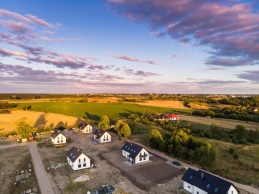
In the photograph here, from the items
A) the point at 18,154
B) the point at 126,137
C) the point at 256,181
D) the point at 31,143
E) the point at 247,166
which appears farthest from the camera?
the point at 126,137

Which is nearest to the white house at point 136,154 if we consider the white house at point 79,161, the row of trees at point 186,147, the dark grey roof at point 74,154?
the row of trees at point 186,147

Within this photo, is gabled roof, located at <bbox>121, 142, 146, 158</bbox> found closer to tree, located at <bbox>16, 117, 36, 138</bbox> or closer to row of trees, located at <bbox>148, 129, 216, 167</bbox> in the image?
row of trees, located at <bbox>148, 129, 216, 167</bbox>

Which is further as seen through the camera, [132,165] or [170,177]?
[132,165]

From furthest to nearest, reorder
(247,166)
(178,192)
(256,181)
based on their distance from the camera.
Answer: (247,166) → (256,181) → (178,192)

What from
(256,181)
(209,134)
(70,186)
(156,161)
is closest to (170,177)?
(156,161)

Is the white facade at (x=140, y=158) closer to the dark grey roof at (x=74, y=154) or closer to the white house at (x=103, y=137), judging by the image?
the dark grey roof at (x=74, y=154)

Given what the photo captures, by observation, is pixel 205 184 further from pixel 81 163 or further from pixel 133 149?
pixel 81 163

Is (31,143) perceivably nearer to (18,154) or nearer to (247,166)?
(18,154)

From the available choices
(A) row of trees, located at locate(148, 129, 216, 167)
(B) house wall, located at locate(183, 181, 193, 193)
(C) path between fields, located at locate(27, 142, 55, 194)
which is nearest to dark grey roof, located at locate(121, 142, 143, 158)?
(A) row of trees, located at locate(148, 129, 216, 167)
